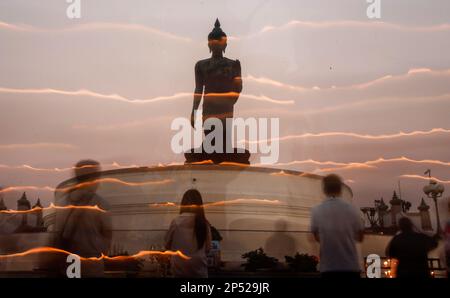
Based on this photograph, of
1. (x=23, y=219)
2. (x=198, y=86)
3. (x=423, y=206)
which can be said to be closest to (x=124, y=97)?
(x=198, y=86)

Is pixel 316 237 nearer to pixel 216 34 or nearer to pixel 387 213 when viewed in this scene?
pixel 387 213

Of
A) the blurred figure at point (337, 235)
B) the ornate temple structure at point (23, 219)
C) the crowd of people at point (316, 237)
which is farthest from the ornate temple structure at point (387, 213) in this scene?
the ornate temple structure at point (23, 219)

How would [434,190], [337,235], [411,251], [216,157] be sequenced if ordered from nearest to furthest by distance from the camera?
[337,235]
[411,251]
[434,190]
[216,157]

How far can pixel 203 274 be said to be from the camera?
2.50m

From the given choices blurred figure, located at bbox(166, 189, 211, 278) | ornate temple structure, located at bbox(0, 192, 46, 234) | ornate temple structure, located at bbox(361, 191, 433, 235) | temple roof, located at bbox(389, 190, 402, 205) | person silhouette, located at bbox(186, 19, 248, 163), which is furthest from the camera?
person silhouette, located at bbox(186, 19, 248, 163)

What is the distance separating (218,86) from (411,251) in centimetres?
331

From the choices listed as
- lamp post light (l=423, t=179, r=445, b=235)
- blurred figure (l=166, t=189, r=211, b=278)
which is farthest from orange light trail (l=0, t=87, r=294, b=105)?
blurred figure (l=166, t=189, r=211, b=278)

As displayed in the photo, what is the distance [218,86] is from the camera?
5520 mm

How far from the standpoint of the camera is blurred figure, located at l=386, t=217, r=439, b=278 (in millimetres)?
2586

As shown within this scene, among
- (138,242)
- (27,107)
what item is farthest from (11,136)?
(138,242)

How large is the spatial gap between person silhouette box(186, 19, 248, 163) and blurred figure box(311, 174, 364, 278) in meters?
3.05

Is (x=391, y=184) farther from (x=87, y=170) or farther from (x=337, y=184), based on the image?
A: (x=87, y=170)

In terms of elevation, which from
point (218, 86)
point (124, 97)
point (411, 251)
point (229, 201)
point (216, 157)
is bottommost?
point (411, 251)

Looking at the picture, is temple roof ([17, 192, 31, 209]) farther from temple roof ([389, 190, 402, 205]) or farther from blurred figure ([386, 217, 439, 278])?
temple roof ([389, 190, 402, 205])
